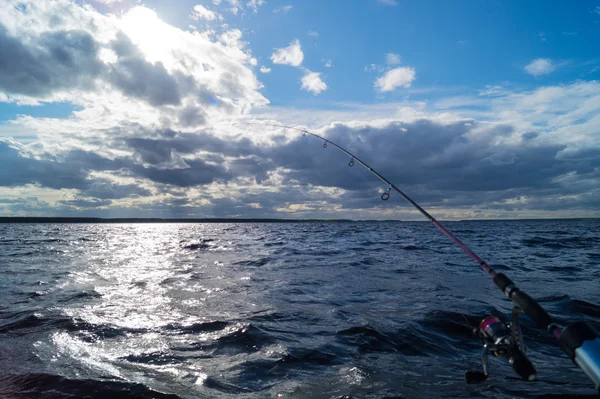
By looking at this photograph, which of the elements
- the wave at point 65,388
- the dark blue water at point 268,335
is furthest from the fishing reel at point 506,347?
the wave at point 65,388

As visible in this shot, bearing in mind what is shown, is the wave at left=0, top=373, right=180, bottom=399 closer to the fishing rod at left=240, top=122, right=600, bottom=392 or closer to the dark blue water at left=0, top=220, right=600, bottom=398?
the dark blue water at left=0, top=220, right=600, bottom=398

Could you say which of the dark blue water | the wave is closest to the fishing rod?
the dark blue water

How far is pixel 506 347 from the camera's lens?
2.94m

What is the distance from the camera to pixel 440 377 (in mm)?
4746

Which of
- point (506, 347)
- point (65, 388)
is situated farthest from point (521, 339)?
point (65, 388)

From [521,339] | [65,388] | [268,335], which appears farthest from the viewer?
[268,335]

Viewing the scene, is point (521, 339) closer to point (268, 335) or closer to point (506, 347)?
point (506, 347)

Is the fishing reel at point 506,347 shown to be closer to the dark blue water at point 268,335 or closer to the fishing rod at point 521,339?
the fishing rod at point 521,339

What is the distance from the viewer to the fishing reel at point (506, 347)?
104 inches

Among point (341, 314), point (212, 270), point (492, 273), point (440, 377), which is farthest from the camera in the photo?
point (212, 270)

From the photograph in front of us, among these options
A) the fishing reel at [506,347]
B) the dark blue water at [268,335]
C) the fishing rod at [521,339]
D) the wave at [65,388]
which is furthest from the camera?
the dark blue water at [268,335]

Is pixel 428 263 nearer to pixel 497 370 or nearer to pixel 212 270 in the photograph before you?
pixel 212 270

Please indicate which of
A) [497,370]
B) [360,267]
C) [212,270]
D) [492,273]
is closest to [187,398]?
[492,273]

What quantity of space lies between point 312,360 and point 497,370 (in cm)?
257
